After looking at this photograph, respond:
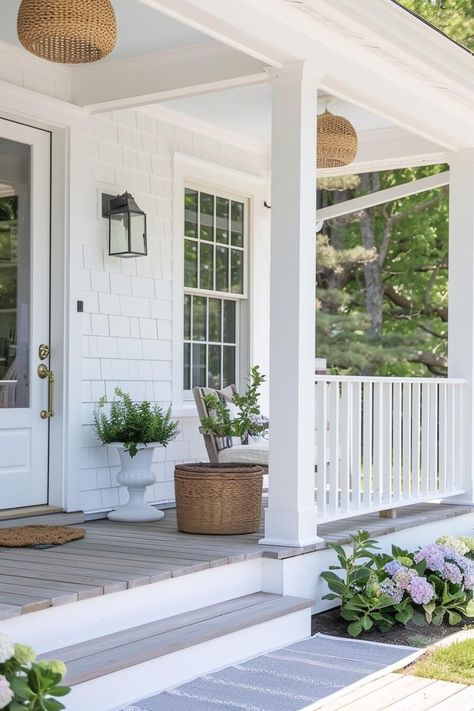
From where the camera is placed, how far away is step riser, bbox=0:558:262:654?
3707 mm

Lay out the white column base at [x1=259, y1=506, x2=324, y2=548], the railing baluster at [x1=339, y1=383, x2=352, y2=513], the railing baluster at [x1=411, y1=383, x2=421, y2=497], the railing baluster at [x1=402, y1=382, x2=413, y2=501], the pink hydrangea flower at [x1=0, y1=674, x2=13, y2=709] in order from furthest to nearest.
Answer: the railing baluster at [x1=411, y1=383, x2=421, y2=497] → the railing baluster at [x1=402, y1=382, x2=413, y2=501] → the railing baluster at [x1=339, y1=383, x2=352, y2=513] → the white column base at [x1=259, y1=506, x2=324, y2=548] → the pink hydrangea flower at [x1=0, y1=674, x2=13, y2=709]

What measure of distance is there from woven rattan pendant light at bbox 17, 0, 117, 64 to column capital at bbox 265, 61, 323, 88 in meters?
0.96

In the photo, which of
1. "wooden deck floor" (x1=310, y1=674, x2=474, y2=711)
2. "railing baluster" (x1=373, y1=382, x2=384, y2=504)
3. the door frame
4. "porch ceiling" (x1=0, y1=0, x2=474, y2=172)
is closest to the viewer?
"wooden deck floor" (x1=310, y1=674, x2=474, y2=711)

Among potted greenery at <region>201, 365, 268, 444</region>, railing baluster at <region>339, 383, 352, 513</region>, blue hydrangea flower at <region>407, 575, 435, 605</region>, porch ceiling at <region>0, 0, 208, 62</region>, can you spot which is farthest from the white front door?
blue hydrangea flower at <region>407, 575, 435, 605</region>

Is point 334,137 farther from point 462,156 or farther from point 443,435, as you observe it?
point 443,435

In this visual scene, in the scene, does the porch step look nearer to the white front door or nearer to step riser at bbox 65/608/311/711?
the white front door

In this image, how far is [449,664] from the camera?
4.39m

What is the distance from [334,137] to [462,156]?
1.08 metres

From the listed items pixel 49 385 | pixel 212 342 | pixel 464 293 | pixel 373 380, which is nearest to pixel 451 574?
pixel 373 380

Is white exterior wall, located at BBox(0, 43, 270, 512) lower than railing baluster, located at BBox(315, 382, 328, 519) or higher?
higher

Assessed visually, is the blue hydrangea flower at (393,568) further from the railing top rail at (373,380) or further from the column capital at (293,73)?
the column capital at (293,73)

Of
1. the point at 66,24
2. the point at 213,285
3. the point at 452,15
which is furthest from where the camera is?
the point at 452,15

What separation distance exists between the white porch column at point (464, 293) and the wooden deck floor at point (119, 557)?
0.92 meters

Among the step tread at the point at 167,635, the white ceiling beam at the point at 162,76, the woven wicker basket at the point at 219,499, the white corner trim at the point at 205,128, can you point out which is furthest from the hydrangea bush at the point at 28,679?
the white corner trim at the point at 205,128
